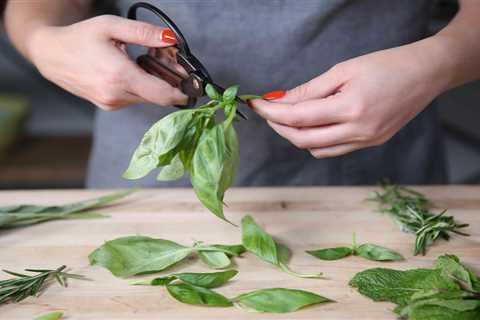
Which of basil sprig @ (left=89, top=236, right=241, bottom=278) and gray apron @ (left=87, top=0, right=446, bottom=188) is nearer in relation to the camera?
basil sprig @ (left=89, top=236, right=241, bottom=278)

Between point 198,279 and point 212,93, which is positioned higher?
point 212,93

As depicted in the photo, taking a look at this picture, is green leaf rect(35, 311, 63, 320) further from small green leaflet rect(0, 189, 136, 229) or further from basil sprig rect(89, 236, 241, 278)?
small green leaflet rect(0, 189, 136, 229)

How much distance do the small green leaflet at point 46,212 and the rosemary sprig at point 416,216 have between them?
15.9 inches

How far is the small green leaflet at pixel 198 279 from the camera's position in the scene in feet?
2.32

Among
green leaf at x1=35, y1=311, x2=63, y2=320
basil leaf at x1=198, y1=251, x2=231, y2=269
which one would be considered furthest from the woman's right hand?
green leaf at x1=35, y1=311, x2=63, y2=320

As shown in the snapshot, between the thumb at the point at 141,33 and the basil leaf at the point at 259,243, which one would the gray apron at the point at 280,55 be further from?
the basil leaf at the point at 259,243

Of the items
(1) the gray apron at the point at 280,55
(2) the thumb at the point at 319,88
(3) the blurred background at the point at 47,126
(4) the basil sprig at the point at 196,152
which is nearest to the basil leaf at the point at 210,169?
(4) the basil sprig at the point at 196,152

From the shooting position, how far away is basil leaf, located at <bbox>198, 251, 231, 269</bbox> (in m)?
0.76

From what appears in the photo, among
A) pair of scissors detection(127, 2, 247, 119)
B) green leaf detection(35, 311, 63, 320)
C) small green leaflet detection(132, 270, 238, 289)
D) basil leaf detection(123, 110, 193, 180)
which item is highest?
pair of scissors detection(127, 2, 247, 119)

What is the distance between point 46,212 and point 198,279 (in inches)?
12.3

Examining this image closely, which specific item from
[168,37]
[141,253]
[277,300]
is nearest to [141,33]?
[168,37]

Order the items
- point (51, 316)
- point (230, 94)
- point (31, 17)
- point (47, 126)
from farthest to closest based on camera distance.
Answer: point (47, 126)
point (31, 17)
point (230, 94)
point (51, 316)

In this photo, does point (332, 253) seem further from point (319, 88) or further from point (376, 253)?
point (319, 88)

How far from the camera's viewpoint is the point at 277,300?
67cm
